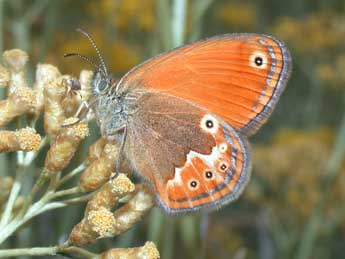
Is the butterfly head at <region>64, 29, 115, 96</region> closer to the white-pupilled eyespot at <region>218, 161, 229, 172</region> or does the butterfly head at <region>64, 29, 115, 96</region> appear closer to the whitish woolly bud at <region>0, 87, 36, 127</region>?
the whitish woolly bud at <region>0, 87, 36, 127</region>

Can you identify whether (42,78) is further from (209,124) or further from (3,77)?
(209,124)

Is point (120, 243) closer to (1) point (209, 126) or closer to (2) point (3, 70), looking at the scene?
(1) point (209, 126)

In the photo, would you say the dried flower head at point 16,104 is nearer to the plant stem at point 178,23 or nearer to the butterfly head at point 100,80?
the butterfly head at point 100,80

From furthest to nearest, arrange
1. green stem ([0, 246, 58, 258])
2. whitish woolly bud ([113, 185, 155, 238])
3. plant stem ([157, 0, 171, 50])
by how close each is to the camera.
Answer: plant stem ([157, 0, 171, 50]) → whitish woolly bud ([113, 185, 155, 238]) → green stem ([0, 246, 58, 258])

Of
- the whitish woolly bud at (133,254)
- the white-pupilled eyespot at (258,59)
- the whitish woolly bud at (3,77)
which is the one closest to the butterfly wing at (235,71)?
the white-pupilled eyespot at (258,59)

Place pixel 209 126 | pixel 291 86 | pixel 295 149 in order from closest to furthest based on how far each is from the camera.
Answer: pixel 209 126 → pixel 295 149 → pixel 291 86

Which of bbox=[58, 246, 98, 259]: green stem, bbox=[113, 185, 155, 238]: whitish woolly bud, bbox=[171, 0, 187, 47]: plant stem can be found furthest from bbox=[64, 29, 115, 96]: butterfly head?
bbox=[171, 0, 187, 47]: plant stem

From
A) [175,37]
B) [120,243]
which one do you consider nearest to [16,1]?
[175,37]
